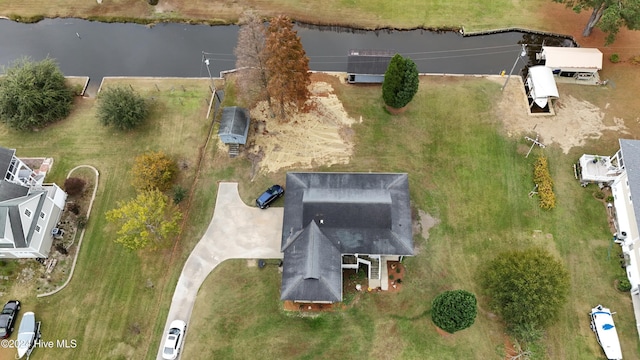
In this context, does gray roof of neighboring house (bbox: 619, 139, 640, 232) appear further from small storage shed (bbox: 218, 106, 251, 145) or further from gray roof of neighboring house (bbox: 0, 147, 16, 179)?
gray roof of neighboring house (bbox: 0, 147, 16, 179)

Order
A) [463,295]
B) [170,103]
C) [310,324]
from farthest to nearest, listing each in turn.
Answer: [170,103]
[310,324]
[463,295]

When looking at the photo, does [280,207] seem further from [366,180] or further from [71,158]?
[71,158]

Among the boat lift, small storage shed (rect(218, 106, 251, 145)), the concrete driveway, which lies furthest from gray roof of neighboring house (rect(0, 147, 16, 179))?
small storage shed (rect(218, 106, 251, 145))

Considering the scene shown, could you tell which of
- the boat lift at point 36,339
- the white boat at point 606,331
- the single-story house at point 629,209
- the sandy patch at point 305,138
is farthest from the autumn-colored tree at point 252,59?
the white boat at point 606,331

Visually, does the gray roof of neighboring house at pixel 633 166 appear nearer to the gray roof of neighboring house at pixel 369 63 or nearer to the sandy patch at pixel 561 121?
the sandy patch at pixel 561 121

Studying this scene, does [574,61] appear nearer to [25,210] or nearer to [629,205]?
[629,205]

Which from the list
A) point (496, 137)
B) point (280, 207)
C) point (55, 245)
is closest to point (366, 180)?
point (280, 207)
